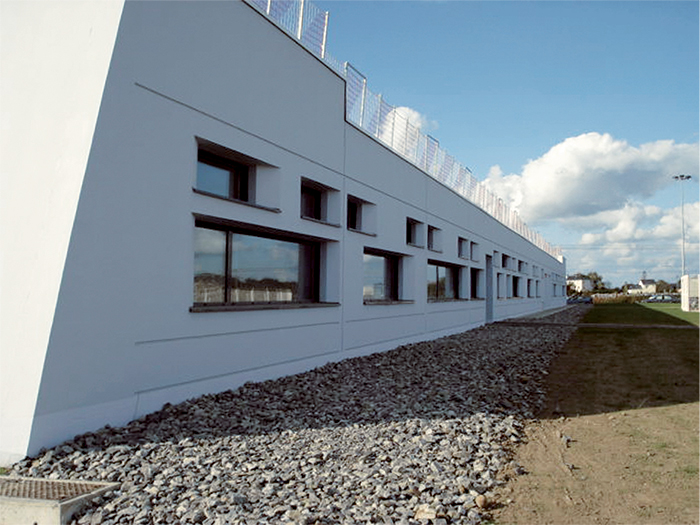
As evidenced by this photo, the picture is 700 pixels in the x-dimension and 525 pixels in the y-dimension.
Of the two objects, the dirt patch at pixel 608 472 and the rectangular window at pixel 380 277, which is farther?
the rectangular window at pixel 380 277

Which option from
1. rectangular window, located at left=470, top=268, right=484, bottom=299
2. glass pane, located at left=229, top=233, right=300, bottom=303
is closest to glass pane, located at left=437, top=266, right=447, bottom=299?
rectangular window, located at left=470, top=268, right=484, bottom=299

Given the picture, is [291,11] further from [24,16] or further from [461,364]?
[461,364]

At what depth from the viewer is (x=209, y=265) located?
7.64 metres

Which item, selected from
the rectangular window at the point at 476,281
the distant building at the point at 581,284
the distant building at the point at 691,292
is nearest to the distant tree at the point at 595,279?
the distant building at the point at 581,284

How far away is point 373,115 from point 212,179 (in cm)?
630

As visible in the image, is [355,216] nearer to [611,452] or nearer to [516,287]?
[611,452]

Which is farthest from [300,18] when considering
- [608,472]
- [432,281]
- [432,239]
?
[432,281]

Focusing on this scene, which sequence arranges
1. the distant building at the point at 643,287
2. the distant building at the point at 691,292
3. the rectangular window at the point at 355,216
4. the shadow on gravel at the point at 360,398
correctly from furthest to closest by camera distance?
the distant building at the point at 643,287 < the distant building at the point at 691,292 < the rectangular window at the point at 355,216 < the shadow on gravel at the point at 360,398

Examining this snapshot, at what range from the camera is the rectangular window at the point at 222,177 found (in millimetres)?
7766

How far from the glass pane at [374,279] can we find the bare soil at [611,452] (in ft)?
15.7

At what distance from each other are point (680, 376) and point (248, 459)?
9.58m

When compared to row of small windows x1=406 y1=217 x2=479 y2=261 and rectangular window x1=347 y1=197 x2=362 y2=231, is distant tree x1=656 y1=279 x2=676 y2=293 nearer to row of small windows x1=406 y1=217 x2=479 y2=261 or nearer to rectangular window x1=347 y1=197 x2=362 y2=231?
row of small windows x1=406 y1=217 x2=479 y2=261

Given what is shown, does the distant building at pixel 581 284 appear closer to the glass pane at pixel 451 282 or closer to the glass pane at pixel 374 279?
the glass pane at pixel 451 282

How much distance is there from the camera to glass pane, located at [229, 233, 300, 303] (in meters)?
8.22
